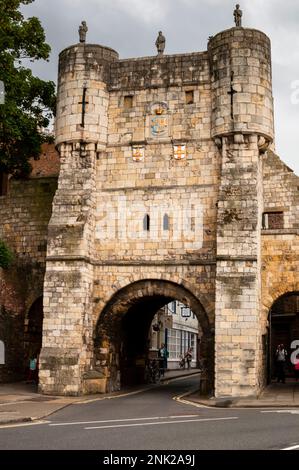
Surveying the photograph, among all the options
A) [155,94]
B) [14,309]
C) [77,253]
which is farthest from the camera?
[14,309]

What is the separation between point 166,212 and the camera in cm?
2189

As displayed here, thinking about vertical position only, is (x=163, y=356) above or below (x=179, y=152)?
below

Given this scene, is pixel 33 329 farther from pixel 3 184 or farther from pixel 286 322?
pixel 286 322

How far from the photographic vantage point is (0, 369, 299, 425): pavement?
15.0 m

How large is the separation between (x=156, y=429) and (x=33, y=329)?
14.6m

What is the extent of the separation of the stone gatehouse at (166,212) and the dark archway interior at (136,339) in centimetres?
38

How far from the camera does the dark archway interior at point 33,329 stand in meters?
25.4

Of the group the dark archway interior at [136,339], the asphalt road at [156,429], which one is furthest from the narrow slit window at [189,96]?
the asphalt road at [156,429]

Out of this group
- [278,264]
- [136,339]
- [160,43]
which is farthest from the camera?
[136,339]

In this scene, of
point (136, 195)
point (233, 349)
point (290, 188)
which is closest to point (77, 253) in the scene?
point (136, 195)

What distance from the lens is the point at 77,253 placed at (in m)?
21.3

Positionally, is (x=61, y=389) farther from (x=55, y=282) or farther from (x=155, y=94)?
(x=155, y=94)

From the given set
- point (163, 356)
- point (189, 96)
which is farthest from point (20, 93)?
point (163, 356)

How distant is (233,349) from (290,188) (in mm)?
7035
